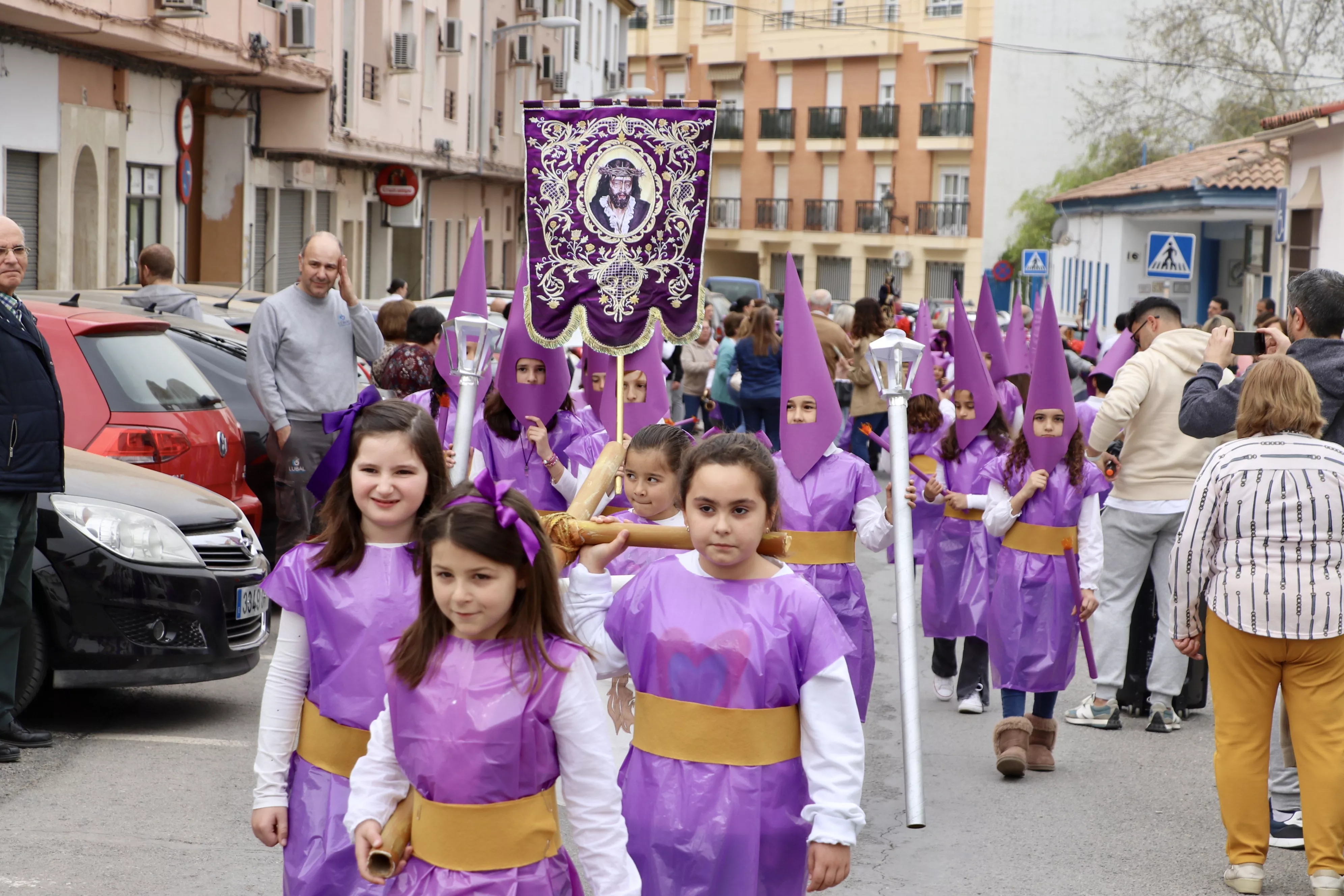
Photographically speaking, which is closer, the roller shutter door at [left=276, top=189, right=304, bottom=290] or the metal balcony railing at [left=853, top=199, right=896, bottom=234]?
the roller shutter door at [left=276, top=189, right=304, bottom=290]

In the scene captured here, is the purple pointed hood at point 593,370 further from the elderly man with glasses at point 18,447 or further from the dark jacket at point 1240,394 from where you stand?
the dark jacket at point 1240,394

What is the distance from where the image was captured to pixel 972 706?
8.70m

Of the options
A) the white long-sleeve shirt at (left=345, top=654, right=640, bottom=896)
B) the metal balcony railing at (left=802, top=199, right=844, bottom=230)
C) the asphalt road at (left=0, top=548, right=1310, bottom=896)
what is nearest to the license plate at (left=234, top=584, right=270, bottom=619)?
the asphalt road at (left=0, top=548, right=1310, bottom=896)

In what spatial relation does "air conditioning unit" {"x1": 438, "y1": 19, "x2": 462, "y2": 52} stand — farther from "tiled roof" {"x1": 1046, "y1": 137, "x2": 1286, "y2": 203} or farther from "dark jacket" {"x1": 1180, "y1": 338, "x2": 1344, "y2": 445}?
"dark jacket" {"x1": 1180, "y1": 338, "x2": 1344, "y2": 445}

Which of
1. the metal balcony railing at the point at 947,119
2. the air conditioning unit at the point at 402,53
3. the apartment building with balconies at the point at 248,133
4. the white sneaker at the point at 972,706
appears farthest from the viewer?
the metal balcony railing at the point at 947,119

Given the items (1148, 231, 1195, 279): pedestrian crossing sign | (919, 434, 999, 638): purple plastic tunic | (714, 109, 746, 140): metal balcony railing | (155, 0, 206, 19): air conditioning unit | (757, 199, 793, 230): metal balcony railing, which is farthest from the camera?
(714, 109, 746, 140): metal balcony railing

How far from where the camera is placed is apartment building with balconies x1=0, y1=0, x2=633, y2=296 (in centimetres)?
1728

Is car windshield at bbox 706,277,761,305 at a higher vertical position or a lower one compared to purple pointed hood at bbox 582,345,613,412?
higher

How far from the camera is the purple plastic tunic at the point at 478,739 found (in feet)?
10.8

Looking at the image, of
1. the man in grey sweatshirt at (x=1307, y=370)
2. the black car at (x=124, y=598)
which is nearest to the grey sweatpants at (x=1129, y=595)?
the man in grey sweatshirt at (x=1307, y=370)

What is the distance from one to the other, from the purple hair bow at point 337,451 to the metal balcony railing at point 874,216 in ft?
171

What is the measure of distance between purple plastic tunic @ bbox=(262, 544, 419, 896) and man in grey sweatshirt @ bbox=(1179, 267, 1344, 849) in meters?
3.37

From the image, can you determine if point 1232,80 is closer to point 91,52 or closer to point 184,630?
point 91,52

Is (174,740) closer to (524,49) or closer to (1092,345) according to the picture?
(1092,345)
